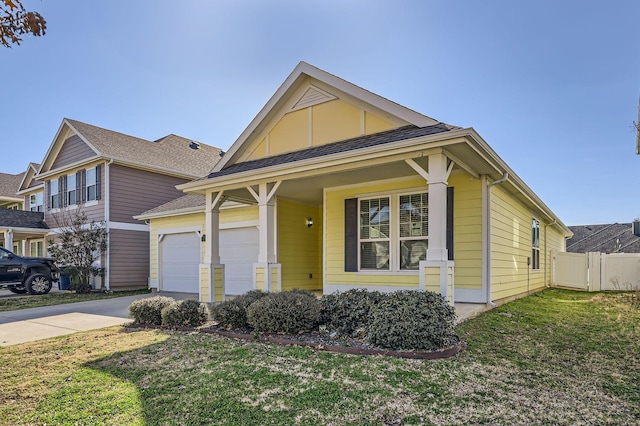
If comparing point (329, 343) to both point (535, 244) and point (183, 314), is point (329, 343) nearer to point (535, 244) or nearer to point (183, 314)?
point (183, 314)

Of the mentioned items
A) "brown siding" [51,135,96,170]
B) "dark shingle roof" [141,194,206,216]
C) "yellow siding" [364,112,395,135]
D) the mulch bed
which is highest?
"brown siding" [51,135,96,170]

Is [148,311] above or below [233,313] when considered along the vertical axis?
below

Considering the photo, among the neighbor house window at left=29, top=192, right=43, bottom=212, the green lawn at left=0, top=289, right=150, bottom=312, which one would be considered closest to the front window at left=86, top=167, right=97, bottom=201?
the green lawn at left=0, top=289, right=150, bottom=312

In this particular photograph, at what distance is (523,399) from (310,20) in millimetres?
9623

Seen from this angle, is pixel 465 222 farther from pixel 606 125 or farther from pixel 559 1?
pixel 606 125

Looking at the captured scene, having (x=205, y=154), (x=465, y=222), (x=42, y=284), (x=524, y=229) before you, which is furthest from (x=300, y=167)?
(x=205, y=154)

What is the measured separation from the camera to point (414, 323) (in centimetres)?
495

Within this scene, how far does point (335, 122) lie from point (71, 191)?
44.4 ft

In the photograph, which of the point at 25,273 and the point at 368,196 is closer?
the point at 368,196

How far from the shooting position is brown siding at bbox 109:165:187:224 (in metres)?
15.0

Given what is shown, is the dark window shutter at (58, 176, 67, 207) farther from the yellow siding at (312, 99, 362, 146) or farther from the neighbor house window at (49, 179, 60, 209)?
the yellow siding at (312, 99, 362, 146)

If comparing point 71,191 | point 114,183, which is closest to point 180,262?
point 114,183

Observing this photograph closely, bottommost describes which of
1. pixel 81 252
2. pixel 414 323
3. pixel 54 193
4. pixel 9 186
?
pixel 414 323

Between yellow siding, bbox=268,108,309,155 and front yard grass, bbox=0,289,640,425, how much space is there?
4.88m
